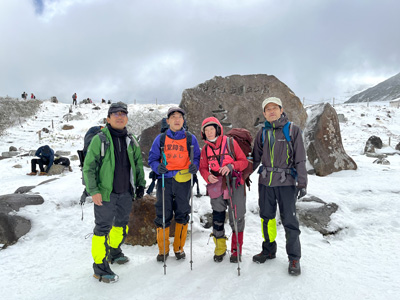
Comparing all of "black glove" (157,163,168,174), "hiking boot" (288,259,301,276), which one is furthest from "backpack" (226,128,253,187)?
"hiking boot" (288,259,301,276)

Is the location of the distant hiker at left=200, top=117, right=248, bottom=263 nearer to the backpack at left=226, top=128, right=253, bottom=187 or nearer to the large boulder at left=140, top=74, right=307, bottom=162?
the backpack at left=226, top=128, right=253, bottom=187

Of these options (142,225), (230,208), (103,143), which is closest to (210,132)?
(230,208)

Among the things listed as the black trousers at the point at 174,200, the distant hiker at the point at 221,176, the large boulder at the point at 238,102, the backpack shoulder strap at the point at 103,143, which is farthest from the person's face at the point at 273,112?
the large boulder at the point at 238,102

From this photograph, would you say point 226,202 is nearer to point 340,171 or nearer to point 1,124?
point 340,171

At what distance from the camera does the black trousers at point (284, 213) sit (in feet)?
11.7

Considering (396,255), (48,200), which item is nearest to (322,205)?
(396,255)

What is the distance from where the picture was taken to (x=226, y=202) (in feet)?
12.9

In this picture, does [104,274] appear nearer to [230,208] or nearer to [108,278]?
[108,278]

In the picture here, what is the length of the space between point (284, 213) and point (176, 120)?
2129 millimetres

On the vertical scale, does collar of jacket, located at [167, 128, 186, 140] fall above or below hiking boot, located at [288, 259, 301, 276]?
above

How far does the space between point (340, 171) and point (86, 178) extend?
28.1ft

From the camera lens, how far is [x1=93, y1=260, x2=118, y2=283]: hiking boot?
3508mm

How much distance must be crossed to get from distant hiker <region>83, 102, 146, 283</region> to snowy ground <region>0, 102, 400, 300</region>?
0.49 metres

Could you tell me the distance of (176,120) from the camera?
3.95m
